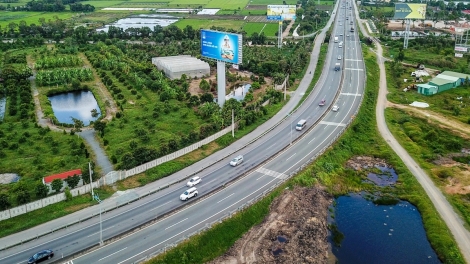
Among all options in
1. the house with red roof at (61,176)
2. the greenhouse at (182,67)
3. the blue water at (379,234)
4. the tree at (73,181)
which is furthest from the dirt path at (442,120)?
the tree at (73,181)

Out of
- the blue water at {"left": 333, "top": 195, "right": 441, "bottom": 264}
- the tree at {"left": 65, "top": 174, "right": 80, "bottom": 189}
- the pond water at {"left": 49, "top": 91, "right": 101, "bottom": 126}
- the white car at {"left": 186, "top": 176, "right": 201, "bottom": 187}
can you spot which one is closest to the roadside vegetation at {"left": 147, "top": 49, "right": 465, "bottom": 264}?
the blue water at {"left": 333, "top": 195, "right": 441, "bottom": 264}

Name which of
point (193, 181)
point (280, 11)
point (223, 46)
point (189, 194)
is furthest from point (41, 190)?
point (280, 11)

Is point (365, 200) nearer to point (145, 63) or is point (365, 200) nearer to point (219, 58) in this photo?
point (219, 58)

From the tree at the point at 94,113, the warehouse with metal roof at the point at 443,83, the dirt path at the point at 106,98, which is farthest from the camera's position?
the warehouse with metal roof at the point at 443,83

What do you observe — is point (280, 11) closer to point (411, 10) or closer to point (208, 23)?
point (411, 10)

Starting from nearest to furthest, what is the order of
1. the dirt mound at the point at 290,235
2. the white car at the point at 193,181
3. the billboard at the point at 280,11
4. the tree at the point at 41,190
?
the dirt mound at the point at 290,235 → the tree at the point at 41,190 → the white car at the point at 193,181 → the billboard at the point at 280,11

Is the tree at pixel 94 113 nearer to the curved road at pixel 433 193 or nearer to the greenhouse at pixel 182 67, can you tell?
the greenhouse at pixel 182 67
